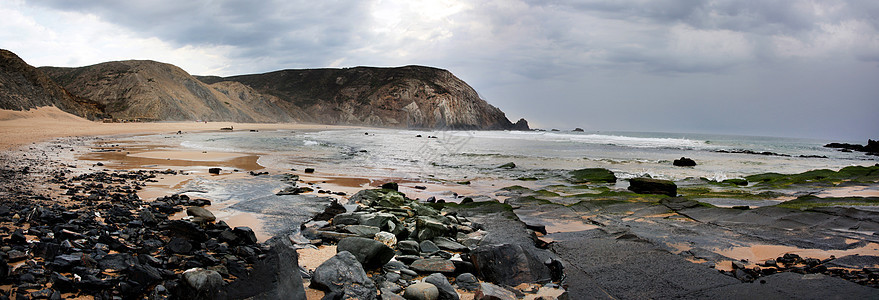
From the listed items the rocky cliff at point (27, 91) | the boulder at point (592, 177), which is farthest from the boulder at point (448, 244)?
the rocky cliff at point (27, 91)

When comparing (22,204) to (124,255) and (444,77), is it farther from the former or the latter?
(444,77)

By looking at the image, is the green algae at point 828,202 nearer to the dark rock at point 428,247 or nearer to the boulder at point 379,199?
the dark rock at point 428,247

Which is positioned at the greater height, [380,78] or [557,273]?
[380,78]

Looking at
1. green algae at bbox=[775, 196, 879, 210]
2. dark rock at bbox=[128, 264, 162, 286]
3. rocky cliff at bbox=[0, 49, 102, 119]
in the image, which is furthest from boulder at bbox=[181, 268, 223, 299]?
rocky cliff at bbox=[0, 49, 102, 119]

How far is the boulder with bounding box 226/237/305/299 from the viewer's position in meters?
2.76

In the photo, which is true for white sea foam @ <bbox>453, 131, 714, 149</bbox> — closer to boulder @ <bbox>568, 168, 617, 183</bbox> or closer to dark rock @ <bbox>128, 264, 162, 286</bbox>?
boulder @ <bbox>568, 168, 617, 183</bbox>

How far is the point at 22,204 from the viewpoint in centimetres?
463

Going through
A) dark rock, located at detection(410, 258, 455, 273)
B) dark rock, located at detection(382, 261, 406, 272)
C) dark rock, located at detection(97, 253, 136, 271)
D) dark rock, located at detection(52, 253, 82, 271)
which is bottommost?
dark rock, located at detection(382, 261, 406, 272)

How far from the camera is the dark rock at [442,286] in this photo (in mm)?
3158

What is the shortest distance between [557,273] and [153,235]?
151 inches

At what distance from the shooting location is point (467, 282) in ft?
11.7

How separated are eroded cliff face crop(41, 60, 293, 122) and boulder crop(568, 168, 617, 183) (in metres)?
59.0

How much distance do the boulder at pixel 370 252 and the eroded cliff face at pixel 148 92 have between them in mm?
62801

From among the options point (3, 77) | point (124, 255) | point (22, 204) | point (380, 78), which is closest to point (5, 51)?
point (3, 77)
